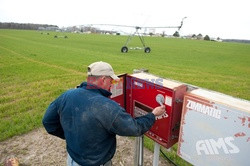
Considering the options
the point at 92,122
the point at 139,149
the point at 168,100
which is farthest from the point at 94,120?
the point at 139,149

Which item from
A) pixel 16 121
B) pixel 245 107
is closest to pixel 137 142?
pixel 245 107

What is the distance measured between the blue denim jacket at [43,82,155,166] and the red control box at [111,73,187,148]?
0.85ft

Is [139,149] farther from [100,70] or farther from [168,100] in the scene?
[100,70]

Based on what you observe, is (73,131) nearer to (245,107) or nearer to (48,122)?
(48,122)

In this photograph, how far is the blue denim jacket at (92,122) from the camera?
6.38 feet

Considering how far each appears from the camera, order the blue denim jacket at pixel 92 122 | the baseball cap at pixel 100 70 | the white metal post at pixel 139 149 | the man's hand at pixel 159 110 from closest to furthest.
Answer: the blue denim jacket at pixel 92 122 < the baseball cap at pixel 100 70 < the man's hand at pixel 159 110 < the white metal post at pixel 139 149

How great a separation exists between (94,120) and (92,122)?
0.10 ft

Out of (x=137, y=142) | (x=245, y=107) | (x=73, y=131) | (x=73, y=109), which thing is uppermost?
(x=245, y=107)

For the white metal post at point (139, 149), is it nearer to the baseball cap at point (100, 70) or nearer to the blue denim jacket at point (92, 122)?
the blue denim jacket at point (92, 122)

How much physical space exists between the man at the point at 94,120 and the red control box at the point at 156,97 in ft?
0.47

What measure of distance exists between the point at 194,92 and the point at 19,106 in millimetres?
6069

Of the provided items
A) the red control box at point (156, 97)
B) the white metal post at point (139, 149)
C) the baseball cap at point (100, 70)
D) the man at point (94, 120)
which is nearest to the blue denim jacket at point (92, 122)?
the man at point (94, 120)

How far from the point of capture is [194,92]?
2152mm

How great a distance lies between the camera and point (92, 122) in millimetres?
1984
